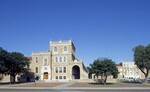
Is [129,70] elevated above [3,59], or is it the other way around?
[3,59]

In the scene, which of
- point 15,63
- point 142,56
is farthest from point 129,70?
point 15,63

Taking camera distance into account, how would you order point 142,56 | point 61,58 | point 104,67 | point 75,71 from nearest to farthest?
1. point 104,67
2. point 142,56
3. point 61,58
4. point 75,71

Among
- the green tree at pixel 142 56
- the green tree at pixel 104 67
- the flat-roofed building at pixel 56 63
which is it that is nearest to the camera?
the green tree at pixel 104 67

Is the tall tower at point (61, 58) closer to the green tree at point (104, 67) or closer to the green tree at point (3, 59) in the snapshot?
the green tree at point (3, 59)

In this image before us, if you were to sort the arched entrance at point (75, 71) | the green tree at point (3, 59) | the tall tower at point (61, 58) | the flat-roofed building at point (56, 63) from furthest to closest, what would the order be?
the arched entrance at point (75, 71) < the tall tower at point (61, 58) < the flat-roofed building at point (56, 63) < the green tree at point (3, 59)

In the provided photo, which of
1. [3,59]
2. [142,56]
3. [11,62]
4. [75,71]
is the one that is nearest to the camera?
[3,59]

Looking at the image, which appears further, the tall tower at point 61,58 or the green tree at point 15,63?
the tall tower at point 61,58

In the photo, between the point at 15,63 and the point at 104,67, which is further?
the point at 15,63

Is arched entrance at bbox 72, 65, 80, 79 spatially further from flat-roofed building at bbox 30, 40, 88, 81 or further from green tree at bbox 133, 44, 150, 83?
green tree at bbox 133, 44, 150, 83

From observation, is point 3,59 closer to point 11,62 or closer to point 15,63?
point 11,62

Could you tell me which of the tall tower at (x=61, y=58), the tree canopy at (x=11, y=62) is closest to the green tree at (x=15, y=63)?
the tree canopy at (x=11, y=62)

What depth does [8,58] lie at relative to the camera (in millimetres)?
74312

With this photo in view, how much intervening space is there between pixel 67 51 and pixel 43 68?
30.5 ft

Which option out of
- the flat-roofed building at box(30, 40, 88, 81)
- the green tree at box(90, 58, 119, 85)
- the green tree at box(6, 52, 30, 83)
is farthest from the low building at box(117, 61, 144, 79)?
the green tree at box(90, 58, 119, 85)
